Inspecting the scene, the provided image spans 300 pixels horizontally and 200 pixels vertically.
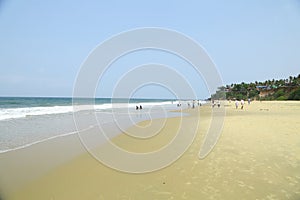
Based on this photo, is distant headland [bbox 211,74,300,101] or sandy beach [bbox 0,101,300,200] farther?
distant headland [bbox 211,74,300,101]

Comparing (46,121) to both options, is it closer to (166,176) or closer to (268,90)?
(166,176)

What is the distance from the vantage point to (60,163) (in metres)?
5.90

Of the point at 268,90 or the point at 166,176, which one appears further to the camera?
the point at 268,90

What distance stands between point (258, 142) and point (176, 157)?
3.69 m

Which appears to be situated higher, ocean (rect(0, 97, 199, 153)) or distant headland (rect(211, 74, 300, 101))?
distant headland (rect(211, 74, 300, 101))

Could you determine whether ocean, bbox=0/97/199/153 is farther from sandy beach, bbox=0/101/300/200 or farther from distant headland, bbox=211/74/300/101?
distant headland, bbox=211/74/300/101

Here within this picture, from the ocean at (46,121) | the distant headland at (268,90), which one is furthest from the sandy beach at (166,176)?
the distant headland at (268,90)

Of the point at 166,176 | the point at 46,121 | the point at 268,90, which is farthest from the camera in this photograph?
the point at 268,90

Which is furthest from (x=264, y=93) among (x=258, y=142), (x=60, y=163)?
(x=60, y=163)

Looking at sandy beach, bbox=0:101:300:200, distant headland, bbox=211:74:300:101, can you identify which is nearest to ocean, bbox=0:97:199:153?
sandy beach, bbox=0:101:300:200

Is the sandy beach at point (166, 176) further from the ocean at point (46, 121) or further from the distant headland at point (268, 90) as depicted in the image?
the distant headland at point (268, 90)

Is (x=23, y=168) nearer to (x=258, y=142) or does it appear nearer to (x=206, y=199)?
(x=206, y=199)

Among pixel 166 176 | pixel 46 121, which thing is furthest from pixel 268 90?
pixel 166 176

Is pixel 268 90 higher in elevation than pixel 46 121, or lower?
higher
